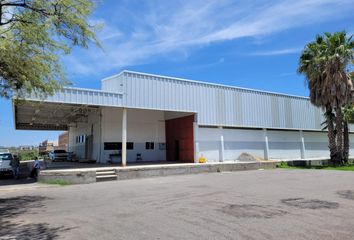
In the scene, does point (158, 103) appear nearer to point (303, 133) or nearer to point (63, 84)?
point (63, 84)

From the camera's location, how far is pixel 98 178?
19.1 m

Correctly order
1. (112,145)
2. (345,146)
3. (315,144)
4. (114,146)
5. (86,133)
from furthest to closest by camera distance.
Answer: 1. (315,144)
2. (86,133)
3. (345,146)
4. (114,146)
5. (112,145)

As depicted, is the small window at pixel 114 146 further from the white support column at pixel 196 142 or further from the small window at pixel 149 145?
the white support column at pixel 196 142

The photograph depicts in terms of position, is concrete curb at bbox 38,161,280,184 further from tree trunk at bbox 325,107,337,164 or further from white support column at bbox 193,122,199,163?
tree trunk at bbox 325,107,337,164

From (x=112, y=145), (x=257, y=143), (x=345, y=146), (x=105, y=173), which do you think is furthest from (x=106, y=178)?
(x=345, y=146)

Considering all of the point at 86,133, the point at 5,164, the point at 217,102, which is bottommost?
the point at 5,164

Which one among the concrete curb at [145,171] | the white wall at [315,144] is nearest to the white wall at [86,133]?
the concrete curb at [145,171]

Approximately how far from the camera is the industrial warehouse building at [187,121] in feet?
83.1

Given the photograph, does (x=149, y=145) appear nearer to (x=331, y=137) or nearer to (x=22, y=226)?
(x=331, y=137)

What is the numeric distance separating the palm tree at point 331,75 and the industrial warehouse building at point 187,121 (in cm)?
497

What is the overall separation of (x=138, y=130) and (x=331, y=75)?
1758 cm

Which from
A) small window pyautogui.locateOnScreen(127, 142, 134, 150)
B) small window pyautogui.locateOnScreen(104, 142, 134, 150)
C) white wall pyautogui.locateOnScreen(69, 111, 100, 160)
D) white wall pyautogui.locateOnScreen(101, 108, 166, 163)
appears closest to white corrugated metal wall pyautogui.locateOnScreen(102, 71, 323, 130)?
white wall pyautogui.locateOnScreen(101, 108, 166, 163)

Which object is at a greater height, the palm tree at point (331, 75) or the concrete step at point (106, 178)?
the palm tree at point (331, 75)

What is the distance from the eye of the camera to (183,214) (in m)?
9.06
